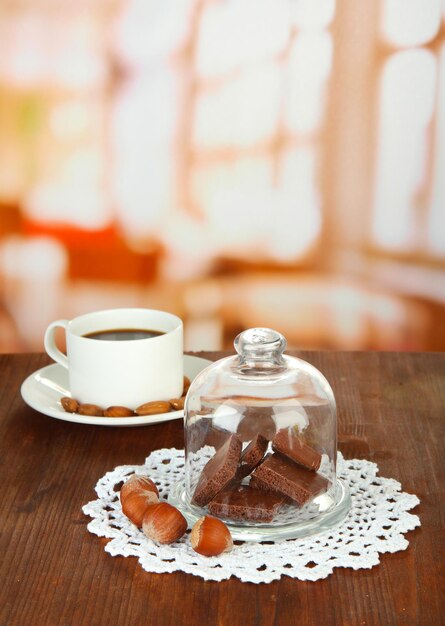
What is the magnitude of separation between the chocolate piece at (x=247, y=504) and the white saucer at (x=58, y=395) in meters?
0.23

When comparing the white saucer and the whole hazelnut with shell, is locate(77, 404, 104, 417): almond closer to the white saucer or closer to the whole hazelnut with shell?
the white saucer

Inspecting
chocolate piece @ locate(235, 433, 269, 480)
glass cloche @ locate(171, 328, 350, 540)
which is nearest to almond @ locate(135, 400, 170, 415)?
glass cloche @ locate(171, 328, 350, 540)

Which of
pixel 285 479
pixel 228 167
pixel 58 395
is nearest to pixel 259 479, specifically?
pixel 285 479

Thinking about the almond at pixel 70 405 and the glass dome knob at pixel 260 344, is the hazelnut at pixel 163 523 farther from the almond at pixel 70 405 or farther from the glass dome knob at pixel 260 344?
the almond at pixel 70 405

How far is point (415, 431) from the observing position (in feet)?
3.34

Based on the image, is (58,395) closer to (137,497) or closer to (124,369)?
(124,369)

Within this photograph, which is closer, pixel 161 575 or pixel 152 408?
pixel 161 575

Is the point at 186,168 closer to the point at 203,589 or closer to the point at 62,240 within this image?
the point at 62,240

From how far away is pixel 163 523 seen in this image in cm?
76

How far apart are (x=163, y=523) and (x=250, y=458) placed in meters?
0.10

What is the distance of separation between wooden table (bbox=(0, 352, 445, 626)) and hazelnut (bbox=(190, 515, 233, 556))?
3 centimetres

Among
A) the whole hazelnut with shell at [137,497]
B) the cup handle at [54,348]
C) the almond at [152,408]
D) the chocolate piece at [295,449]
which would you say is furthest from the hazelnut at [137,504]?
the cup handle at [54,348]

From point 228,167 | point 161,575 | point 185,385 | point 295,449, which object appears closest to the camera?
point 161,575

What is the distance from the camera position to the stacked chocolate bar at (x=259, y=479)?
30.3 inches
